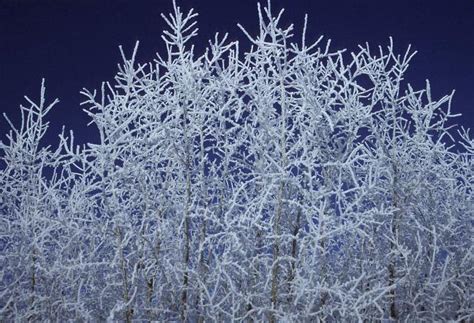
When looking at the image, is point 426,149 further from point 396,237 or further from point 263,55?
point 263,55

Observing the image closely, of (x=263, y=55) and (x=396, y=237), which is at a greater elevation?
(x=263, y=55)

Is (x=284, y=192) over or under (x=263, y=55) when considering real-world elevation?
under

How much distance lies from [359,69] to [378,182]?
1.77m

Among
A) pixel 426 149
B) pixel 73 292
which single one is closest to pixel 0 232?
pixel 73 292

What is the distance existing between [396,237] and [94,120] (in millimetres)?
4468

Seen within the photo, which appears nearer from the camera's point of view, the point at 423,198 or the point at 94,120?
the point at 94,120

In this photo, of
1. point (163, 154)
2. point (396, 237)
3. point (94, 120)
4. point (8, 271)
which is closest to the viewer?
point (94, 120)

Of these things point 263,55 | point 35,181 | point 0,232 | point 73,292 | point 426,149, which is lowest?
point 73,292

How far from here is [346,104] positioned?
712 centimetres

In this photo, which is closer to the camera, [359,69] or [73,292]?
[359,69]

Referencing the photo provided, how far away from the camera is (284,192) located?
695cm

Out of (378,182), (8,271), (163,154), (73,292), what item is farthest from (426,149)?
(8,271)

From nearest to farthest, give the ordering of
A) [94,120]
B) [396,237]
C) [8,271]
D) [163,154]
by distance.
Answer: [94,120] → [163,154] → [396,237] → [8,271]

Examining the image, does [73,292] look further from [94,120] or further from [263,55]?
[263,55]
